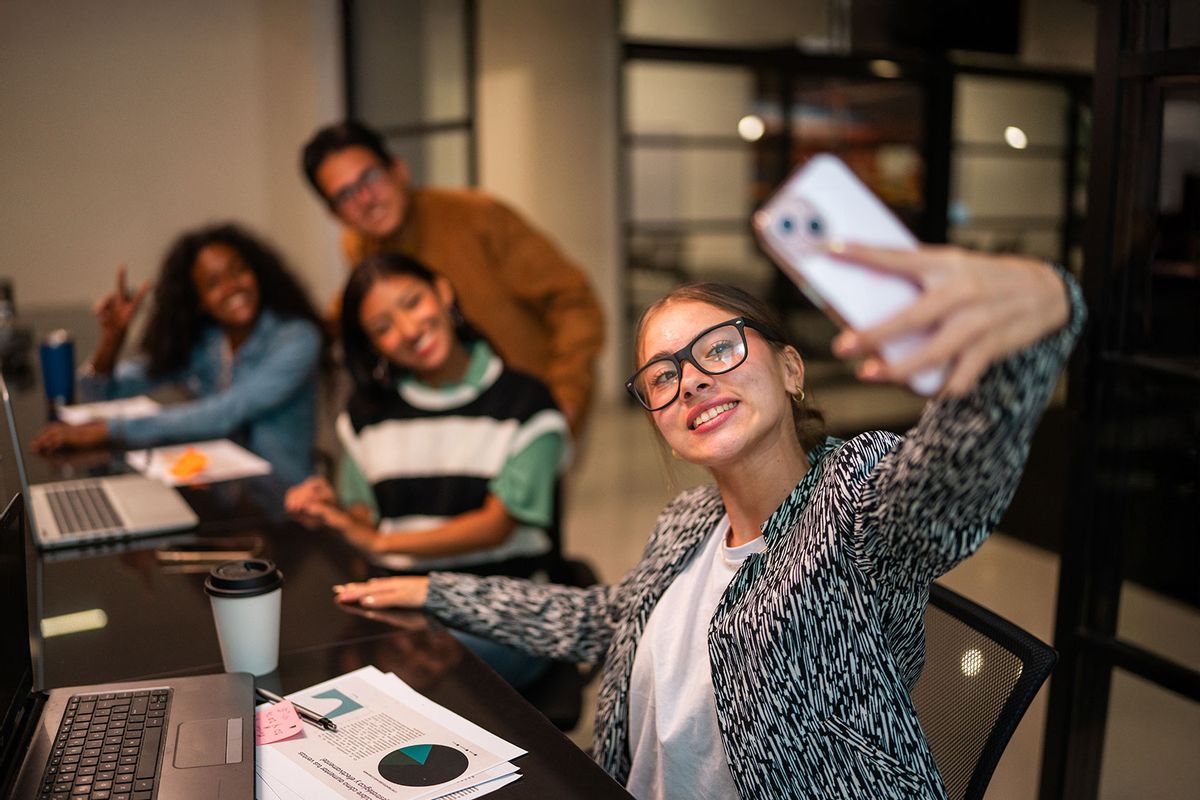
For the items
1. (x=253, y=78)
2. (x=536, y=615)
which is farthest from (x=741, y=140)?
(x=536, y=615)

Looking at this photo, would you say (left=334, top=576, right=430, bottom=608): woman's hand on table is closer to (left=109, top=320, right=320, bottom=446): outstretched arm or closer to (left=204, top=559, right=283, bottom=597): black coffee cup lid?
(left=204, top=559, right=283, bottom=597): black coffee cup lid

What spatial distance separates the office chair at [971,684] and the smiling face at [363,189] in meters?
1.97

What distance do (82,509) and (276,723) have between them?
3.72ft

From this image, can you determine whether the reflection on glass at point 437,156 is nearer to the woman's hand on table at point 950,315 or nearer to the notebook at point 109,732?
the notebook at point 109,732

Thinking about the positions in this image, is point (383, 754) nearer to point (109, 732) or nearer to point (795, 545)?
point (109, 732)

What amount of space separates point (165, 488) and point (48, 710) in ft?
3.71

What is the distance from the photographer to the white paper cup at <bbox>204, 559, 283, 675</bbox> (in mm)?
1394

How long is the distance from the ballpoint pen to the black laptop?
0.03m

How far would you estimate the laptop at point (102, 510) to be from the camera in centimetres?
203

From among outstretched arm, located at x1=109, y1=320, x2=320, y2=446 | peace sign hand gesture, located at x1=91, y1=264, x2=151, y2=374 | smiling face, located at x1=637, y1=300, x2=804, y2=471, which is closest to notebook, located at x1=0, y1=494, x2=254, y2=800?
smiling face, located at x1=637, y1=300, x2=804, y2=471

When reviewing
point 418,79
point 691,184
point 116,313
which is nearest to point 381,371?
point 116,313

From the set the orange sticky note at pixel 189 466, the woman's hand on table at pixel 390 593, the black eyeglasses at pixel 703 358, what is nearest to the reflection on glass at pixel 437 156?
the orange sticky note at pixel 189 466

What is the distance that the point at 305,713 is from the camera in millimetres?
1300

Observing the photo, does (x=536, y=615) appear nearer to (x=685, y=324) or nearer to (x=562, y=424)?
(x=685, y=324)
